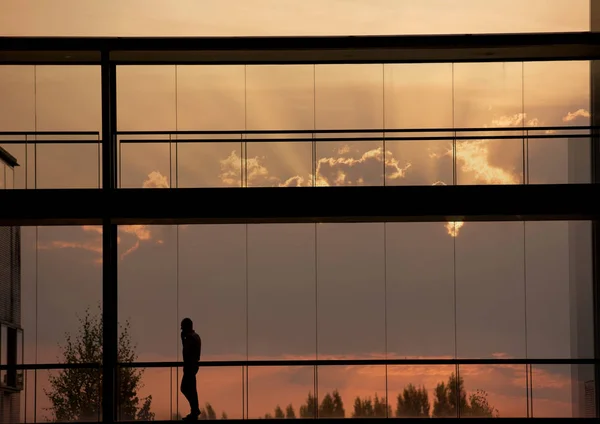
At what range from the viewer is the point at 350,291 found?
2767 centimetres

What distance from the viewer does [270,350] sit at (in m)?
27.5

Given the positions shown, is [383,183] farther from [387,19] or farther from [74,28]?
[74,28]

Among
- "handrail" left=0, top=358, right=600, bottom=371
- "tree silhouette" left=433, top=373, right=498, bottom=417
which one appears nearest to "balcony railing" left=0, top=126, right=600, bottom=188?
"handrail" left=0, top=358, right=600, bottom=371

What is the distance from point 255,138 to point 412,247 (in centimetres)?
413

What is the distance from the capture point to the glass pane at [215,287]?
2752 centimetres

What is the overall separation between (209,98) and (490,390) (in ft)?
28.4

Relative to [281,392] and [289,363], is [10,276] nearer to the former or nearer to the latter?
[281,392]

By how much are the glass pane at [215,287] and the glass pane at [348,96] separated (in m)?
3.10

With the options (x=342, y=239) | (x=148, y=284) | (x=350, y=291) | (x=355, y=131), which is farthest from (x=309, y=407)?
(x=355, y=131)

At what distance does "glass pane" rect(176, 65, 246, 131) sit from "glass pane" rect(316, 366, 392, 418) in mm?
5677

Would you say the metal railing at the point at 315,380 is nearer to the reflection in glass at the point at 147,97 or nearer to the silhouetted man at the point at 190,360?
the silhouetted man at the point at 190,360

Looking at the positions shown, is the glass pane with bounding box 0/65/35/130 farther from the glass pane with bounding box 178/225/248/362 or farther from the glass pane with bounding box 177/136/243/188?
the glass pane with bounding box 178/225/248/362

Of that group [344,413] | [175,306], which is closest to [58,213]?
[175,306]

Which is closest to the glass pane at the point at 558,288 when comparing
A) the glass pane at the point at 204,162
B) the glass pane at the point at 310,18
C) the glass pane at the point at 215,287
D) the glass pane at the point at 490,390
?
the glass pane at the point at 490,390
